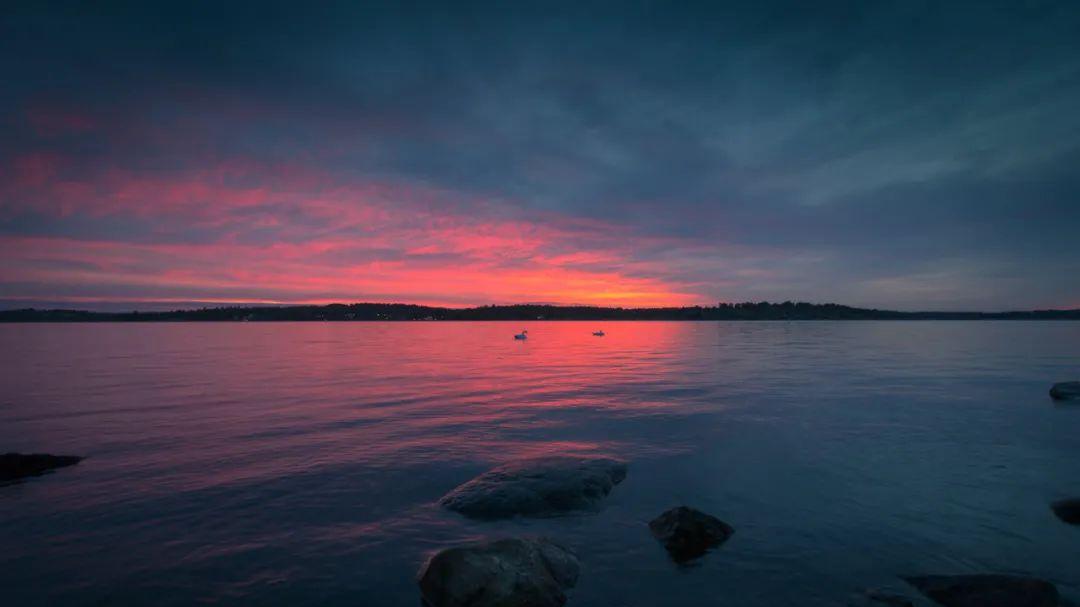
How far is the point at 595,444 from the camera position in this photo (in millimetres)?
19297

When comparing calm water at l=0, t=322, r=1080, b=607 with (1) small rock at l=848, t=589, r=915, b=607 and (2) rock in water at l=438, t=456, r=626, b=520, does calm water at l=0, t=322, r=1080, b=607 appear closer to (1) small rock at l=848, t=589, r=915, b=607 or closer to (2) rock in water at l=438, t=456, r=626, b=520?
(1) small rock at l=848, t=589, r=915, b=607

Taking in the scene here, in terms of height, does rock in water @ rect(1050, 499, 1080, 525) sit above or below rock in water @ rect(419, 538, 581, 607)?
below

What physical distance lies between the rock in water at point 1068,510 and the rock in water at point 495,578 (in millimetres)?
11914

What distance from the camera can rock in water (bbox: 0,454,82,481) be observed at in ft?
48.5

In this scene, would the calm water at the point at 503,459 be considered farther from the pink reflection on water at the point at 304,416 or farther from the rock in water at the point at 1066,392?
the rock in water at the point at 1066,392

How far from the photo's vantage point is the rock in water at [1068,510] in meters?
11.8

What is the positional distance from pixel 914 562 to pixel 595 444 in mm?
10792

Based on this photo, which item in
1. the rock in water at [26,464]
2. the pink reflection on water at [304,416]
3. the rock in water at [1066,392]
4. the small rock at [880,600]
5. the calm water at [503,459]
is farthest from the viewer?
the rock in water at [1066,392]

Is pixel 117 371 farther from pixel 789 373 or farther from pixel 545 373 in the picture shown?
pixel 789 373

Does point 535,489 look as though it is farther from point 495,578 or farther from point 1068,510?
point 1068,510

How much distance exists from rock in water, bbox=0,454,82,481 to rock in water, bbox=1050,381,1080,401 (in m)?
45.2

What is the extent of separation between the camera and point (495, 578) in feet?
26.4

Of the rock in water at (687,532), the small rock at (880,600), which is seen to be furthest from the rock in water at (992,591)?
the rock in water at (687,532)

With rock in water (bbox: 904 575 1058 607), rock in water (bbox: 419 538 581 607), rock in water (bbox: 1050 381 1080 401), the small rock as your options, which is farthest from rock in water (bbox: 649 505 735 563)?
rock in water (bbox: 1050 381 1080 401)
